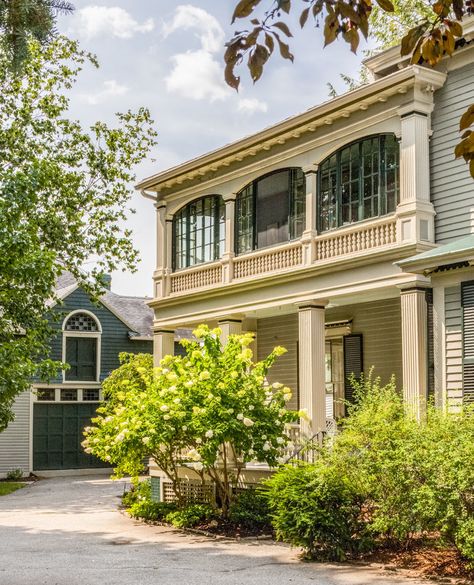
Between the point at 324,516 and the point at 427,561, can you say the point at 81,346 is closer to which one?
the point at 324,516

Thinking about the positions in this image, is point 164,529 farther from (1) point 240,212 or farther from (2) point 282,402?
(1) point 240,212

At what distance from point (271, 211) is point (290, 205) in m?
0.82

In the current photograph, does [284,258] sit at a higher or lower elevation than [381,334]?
higher

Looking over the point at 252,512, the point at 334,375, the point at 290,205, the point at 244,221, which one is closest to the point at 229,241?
the point at 244,221

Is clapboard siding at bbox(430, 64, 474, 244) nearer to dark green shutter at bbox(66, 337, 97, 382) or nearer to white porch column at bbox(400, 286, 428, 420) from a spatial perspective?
white porch column at bbox(400, 286, 428, 420)

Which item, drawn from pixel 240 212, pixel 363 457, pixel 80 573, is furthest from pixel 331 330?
pixel 80 573

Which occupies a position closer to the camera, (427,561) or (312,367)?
(427,561)

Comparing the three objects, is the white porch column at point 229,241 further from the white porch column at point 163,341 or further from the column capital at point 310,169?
the white porch column at point 163,341

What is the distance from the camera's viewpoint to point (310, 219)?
18109 millimetres

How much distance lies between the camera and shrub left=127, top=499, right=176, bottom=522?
723 inches

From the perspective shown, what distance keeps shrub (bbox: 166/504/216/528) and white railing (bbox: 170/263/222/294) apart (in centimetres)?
580

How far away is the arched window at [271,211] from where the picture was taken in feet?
62.6

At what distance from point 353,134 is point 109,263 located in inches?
445

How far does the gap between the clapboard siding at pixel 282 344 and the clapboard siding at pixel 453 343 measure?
701 centimetres
